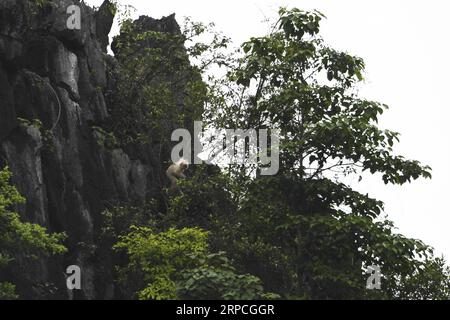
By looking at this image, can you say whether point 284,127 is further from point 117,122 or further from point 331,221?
point 117,122

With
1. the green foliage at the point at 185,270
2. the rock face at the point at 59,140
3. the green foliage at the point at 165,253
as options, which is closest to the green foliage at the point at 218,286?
the green foliage at the point at 185,270

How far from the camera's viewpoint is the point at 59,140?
27.7 metres

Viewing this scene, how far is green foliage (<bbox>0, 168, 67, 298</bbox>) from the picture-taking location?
72.1ft

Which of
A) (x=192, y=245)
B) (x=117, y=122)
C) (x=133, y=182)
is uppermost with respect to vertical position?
(x=117, y=122)

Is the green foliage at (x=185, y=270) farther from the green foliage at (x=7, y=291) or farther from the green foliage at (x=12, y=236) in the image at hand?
the green foliage at (x=7, y=291)

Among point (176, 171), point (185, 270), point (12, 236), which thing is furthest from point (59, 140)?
point (185, 270)

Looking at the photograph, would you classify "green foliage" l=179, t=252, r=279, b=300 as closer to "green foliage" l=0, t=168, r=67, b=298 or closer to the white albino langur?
"green foliage" l=0, t=168, r=67, b=298

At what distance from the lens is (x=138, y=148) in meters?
31.4

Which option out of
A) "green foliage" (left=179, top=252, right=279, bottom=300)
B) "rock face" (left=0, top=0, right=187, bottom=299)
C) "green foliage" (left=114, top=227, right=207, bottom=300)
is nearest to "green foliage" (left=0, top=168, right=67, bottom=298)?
"rock face" (left=0, top=0, right=187, bottom=299)

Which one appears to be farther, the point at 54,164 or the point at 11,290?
the point at 54,164

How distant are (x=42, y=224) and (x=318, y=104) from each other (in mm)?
7967

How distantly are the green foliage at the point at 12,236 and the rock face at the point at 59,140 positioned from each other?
5.61ft
